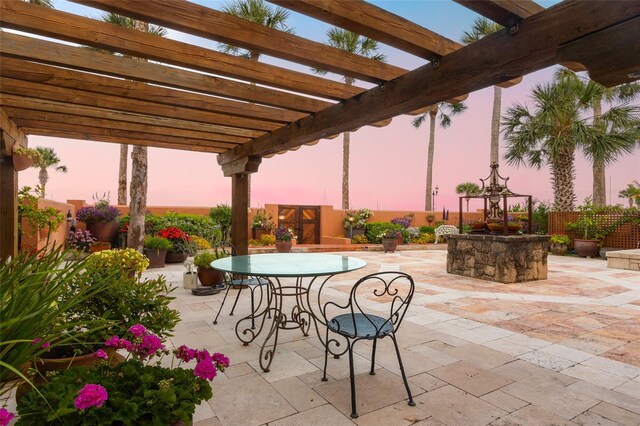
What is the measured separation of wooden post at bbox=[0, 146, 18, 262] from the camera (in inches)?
152

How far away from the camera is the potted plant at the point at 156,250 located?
680 cm

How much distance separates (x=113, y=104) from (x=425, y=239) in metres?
12.0

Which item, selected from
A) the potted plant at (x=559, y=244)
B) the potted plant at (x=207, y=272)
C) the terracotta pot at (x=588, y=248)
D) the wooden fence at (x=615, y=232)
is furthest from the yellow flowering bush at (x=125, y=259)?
the wooden fence at (x=615, y=232)

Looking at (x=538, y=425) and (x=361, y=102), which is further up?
(x=361, y=102)

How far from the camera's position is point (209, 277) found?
503 centimetres

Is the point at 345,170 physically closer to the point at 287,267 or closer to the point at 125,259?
the point at 125,259

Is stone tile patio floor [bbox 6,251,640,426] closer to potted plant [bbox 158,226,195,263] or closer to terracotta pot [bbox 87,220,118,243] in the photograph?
potted plant [bbox 158,226,195,263]

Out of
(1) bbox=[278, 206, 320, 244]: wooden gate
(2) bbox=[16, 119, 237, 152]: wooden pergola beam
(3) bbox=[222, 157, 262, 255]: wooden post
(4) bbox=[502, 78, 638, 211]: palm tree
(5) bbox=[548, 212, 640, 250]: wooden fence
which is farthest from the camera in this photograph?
(1) bbox=[278, 206, 320, 244]: wooden gate

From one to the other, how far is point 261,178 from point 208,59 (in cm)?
1144

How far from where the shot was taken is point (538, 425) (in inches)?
73.2

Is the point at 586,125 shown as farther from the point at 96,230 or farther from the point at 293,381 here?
the point at 96,230

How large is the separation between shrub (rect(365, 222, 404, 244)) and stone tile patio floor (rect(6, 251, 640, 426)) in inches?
325

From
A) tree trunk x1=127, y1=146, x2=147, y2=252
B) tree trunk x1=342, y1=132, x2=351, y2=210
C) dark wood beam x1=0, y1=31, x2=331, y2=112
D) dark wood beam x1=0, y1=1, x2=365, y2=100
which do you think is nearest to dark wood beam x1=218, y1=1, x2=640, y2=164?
dark wood beam x1=0, y1=1, x2=365, y2=100

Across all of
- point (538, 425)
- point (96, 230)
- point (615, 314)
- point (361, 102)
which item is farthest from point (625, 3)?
point (96, 230)
